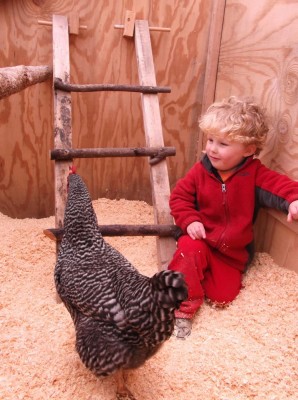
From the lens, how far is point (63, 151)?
182 cm

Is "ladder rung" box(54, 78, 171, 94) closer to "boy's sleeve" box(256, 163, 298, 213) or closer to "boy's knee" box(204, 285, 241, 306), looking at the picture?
"boy's sleeve" box(256, 163, 298, 213)

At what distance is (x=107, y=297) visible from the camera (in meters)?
1.23

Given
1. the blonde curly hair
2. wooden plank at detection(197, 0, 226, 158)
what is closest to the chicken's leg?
the blonde curly hair

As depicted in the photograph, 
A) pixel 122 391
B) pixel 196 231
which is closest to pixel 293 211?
pixel 196 231

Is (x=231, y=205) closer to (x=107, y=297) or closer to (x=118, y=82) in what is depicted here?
(x=107, y=297)

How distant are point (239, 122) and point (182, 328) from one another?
0.95 meters

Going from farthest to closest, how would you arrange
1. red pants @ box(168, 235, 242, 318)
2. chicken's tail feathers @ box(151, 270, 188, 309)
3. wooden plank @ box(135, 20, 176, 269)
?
wooden plank @ box(135, 20, 176, 269), red pants @ box(168, 235, 242, 318), chicken's tail feathers @ box(151, 270, 188, 309)

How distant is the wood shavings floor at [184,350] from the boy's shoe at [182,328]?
27 millimetres

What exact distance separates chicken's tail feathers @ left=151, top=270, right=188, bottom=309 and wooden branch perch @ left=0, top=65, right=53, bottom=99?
2.98 feet

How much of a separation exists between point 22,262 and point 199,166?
3.57 ft

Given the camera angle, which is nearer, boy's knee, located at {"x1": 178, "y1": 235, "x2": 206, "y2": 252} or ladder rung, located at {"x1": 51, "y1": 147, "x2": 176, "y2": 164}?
boy's knee, located at {"x1": 178, "y1": 235, "x2": 206, "y2": 252}

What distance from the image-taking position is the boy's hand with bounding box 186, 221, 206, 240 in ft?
5.82

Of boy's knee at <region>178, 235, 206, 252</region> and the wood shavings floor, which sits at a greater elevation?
boy's knee at <region>178, 235, 206, 252</region>

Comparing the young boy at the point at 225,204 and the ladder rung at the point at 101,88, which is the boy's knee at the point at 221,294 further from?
the ladder rung at the point at 101,88
